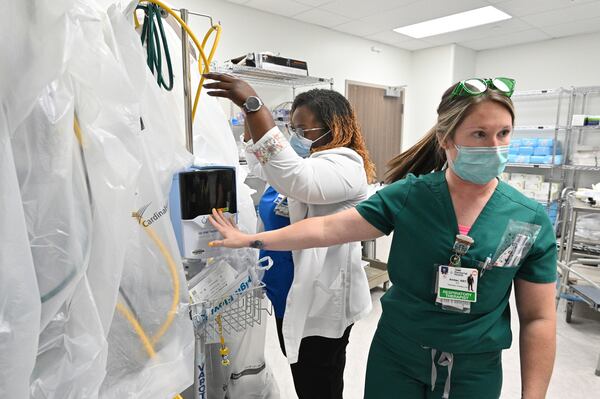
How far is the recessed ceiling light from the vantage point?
409cm

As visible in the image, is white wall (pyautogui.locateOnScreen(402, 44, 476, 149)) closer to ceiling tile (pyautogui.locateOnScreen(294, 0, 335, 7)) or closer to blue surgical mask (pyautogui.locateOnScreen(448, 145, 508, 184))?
ceiling tile (pyautogui.locateOnScreen(294, 0, 335, 7))

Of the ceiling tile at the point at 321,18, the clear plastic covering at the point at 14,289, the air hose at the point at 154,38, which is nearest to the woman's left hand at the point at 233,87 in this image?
the air hose at the point at 154,38

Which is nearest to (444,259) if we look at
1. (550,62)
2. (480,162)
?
(480,162)

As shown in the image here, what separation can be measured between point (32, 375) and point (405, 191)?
0.84 meters

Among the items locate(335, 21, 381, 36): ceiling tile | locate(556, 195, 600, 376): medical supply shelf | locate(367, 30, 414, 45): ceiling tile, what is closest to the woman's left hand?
→ locate(556, 195, 600, 376): medical supply shelf

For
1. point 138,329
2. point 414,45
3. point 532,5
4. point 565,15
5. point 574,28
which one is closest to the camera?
point 138,329

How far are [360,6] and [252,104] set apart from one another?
11.1ft

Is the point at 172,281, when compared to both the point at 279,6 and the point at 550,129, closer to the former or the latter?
the point at 279,6

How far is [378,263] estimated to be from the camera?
128 inches

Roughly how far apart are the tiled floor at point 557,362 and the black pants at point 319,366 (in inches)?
25.5

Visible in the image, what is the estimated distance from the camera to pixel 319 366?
1.33 metres

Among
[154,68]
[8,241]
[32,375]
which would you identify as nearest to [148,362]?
[32,375]

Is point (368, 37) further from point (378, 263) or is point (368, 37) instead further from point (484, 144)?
point (484, 144)

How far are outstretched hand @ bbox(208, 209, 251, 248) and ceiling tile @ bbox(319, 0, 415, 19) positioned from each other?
3.42 metres
